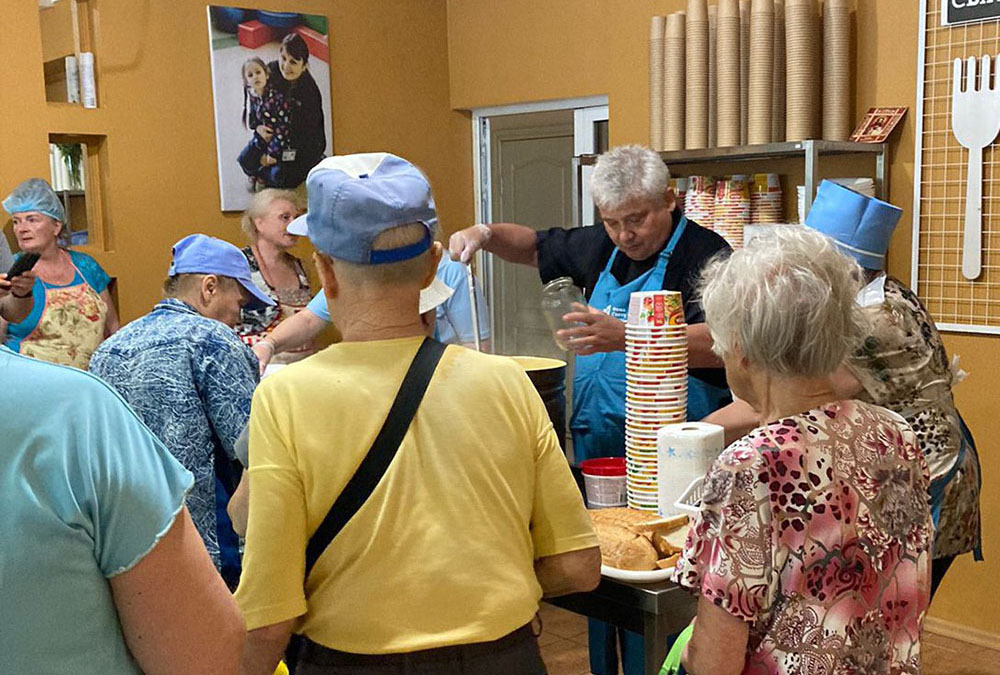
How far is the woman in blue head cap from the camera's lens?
6.86 ft

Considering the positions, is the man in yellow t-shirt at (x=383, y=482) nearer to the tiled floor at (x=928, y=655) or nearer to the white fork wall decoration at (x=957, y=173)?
the tiled floor at (x=928, y=655)

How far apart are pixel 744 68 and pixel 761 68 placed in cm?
17

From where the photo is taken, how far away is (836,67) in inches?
139

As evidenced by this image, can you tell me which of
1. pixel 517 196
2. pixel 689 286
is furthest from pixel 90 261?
pixel 689 286

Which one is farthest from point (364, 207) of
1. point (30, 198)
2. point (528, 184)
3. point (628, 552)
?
point (528, 184)

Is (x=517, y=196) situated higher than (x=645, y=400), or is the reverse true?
(x=517, y=196)

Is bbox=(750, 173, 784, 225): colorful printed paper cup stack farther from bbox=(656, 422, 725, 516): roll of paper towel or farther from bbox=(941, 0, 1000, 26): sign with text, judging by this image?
bbox=(656, 422, 725, 516): roll of paper towel

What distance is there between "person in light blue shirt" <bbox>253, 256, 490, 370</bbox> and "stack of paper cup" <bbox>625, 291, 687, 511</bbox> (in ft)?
4.30

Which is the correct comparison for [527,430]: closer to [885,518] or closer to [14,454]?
[885,518]

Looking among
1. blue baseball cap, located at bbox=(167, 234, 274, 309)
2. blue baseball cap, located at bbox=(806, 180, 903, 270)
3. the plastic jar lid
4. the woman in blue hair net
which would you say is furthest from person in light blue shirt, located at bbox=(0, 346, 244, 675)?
the woman in blue hair net

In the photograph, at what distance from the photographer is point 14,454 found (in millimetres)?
827

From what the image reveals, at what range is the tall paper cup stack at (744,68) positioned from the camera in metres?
3.71

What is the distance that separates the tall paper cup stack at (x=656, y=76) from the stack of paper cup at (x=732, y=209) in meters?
0.41

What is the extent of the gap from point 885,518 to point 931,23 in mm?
2638
